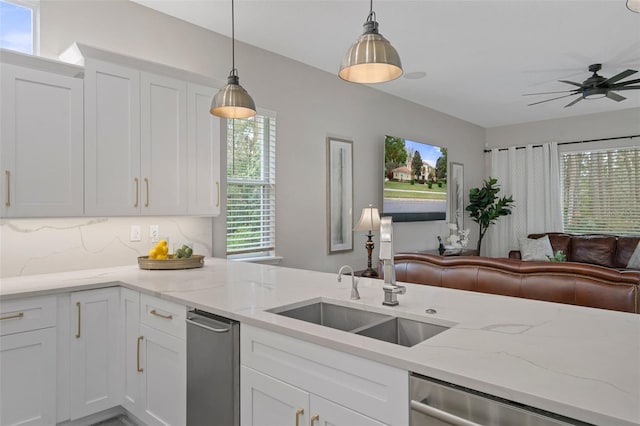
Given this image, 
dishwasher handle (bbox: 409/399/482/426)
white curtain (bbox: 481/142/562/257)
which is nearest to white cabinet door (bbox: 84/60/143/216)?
dishwasher handle (bbox: 409/399/482/426)

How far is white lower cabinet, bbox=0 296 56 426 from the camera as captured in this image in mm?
1963

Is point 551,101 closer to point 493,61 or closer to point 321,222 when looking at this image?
point 493,61

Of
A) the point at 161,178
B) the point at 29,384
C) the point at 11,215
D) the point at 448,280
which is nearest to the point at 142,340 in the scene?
the point at 29,384

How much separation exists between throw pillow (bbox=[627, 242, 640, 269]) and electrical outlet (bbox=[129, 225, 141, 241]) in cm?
613

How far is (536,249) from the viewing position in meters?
6.07

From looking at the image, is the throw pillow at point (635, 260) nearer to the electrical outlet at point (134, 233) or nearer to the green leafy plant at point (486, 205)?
the green leafy plant at point (486, 205)

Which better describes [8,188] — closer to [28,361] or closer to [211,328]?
[28,361]

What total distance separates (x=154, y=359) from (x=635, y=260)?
6.13m

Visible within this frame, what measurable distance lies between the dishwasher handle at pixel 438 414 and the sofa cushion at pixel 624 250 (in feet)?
19.6

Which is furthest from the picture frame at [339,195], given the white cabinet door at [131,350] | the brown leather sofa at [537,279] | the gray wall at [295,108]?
the white cabinet door at [131,350]

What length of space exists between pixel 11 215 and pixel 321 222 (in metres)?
2.76

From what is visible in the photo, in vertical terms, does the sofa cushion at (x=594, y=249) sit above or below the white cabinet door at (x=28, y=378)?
above

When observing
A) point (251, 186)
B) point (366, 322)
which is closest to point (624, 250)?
point (251, 186)

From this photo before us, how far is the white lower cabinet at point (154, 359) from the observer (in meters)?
1.94
